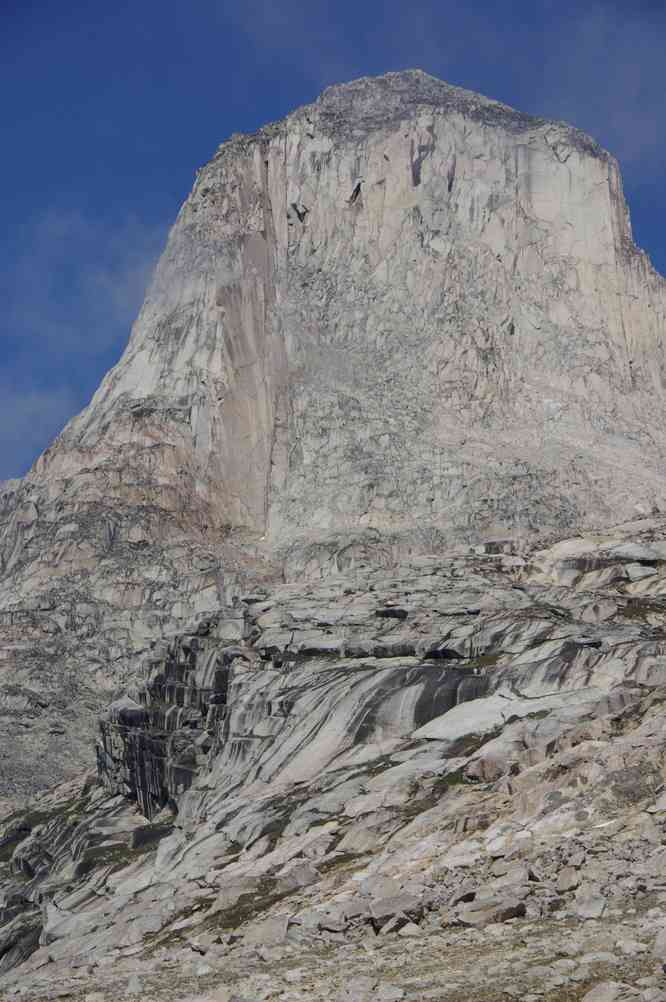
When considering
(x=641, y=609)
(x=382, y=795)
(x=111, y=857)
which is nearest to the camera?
(x=382, y=795)

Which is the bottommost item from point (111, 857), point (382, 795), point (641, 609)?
point (111, 857)

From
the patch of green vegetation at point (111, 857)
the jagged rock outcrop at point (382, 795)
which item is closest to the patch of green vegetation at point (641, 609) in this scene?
the jagged rock outcrop at point (382, 795)

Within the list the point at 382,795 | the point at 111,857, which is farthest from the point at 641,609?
the point at 111,857

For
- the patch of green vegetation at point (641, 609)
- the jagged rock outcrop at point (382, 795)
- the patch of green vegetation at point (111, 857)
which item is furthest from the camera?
the patch of green vegetation at point (641, 609)

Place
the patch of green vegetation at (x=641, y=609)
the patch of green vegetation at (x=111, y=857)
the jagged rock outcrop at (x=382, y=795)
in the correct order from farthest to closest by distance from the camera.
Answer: the patch of green vegetation at (x=641, y=609)
the patch of green vegetation at (x=111, y=857)
the jagged rock outcrop at (x=382, y=795)

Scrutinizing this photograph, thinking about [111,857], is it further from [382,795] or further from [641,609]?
[641,609]

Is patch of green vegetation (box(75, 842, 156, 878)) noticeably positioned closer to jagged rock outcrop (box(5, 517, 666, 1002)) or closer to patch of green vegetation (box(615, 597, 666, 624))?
jagged rock outcrop (box(5, 517, 666, 1002))

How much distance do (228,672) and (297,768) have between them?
71.7 ft

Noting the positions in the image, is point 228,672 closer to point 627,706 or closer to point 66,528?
point 627,706

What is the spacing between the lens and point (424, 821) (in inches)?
2313

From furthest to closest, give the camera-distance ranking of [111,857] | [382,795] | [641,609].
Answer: [641,609]
[111,857]
[382,795]

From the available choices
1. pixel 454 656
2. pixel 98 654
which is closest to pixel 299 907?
pixel 454 656

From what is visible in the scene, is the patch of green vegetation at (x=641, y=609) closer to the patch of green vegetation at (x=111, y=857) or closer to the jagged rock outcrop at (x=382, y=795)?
the jagged rock outcrop at (x=382, y=795)

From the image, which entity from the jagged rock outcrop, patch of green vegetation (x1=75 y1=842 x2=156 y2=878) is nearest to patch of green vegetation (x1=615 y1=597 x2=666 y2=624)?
the jagged rock outcrop
